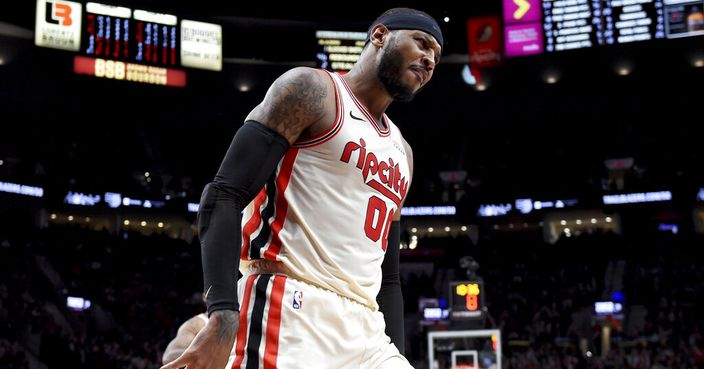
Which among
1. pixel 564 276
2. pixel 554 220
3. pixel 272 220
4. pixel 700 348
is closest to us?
pixel 272 220

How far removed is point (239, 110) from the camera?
3089 cm

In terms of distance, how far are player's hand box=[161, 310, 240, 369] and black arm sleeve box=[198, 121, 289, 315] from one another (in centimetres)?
4

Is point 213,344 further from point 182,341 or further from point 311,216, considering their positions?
point 182,341

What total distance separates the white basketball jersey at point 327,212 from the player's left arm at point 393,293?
1.41 ft

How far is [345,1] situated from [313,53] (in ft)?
6.63

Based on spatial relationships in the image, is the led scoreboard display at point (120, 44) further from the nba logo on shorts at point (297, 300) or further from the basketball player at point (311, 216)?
the nba logo on shorts at point (297, 300)

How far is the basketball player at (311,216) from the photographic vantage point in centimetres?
286

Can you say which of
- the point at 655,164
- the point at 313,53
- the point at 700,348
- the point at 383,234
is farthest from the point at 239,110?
the point at 383,234

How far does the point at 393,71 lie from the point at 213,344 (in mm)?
1302

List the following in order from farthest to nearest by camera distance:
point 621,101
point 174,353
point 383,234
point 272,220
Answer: point 621,101 < point 174,353 < point 383,234 < point 272,220

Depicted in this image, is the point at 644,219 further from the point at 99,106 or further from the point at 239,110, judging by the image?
the point at 99,106

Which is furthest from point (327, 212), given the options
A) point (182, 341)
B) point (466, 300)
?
point (466, 300)

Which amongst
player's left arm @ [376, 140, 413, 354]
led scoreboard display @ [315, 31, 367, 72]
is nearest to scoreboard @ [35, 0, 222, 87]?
led scoreboard display @ [315, 31, 367, 72]

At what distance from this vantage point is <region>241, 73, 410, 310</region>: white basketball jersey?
3.09 metres
